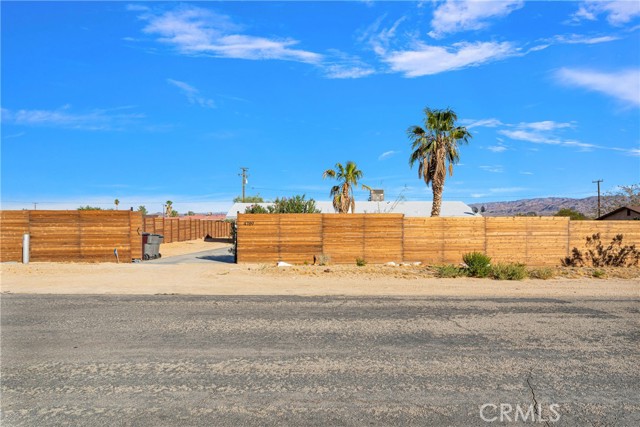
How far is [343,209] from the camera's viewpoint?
108 feet

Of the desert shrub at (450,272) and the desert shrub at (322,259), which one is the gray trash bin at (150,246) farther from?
the desert shrub at (450,272)

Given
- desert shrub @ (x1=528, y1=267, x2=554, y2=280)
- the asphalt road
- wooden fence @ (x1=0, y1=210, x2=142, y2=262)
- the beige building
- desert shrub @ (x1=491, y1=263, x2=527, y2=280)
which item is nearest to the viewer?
the asphalt road

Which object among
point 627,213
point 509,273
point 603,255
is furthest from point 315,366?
point 627,213

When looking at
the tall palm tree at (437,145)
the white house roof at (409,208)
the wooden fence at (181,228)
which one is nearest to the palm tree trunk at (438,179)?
the tall palm tree at (437,145)

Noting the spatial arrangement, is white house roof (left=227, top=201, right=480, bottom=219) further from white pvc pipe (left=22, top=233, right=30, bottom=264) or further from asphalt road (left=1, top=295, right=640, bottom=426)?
asphalt road (left=1, top=295, right=640, bottom=426)

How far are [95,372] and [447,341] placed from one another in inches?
186

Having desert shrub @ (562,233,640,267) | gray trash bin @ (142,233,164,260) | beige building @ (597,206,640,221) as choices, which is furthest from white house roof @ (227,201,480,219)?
desert shrub @ (562,233,640,267)

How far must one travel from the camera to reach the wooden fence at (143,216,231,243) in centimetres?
3526

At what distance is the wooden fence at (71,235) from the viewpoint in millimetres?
18875

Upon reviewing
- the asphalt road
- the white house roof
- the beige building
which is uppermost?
the white house roof

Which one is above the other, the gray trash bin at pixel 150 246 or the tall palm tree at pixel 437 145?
the tall palm tree at pixel 437 145

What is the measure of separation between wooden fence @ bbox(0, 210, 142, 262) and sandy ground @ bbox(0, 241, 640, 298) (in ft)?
3.20

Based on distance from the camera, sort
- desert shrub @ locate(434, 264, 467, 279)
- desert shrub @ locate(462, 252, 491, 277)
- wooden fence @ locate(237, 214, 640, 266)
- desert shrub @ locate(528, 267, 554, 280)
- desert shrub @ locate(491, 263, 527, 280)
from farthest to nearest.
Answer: wooden fence @ locate(237, 214, 640, 266) → desert shrub @ locate(462, 252, 491, 277) → desert shrub @ locate(434, 264, 467, 279) → desert shrub @ locate(528, 267, 554, 280) → desert shrub @ locate(491, 263, 527, 280)

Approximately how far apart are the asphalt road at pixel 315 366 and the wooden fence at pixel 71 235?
1131 cm
